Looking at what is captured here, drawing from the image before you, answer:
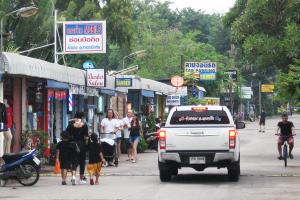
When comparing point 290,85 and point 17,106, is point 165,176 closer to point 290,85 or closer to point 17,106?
point 290,85

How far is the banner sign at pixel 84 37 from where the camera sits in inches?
1276

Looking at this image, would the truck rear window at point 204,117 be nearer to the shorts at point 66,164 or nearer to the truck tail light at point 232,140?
the truck tail light at point 232,140

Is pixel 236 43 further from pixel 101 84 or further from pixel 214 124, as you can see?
pixel 214 124

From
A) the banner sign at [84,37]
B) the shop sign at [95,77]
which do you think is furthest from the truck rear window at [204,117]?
the banner sign at [84,37]

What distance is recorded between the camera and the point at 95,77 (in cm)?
3084

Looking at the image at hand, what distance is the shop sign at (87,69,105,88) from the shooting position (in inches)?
1211

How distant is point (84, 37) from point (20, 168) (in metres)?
14.1

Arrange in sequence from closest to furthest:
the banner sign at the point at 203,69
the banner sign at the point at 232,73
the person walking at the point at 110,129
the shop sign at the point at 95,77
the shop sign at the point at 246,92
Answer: the person walking at the point at 110,129 → the shop sign at the point at 95,77 → the banner sign at the point at 203,69 → the banner sign at the point at 232,73 → the shop sign at the point at 246,92

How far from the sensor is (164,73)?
271ft

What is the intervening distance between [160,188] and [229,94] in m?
79.2

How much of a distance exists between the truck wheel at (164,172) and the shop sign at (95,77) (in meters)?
11.0

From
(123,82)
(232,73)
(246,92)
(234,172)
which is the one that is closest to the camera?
(234,172)

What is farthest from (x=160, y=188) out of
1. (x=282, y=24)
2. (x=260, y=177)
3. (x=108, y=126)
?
(x=282, y=24)

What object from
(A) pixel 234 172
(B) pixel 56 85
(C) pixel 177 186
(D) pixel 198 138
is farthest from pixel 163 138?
(B) pixel 56 85
